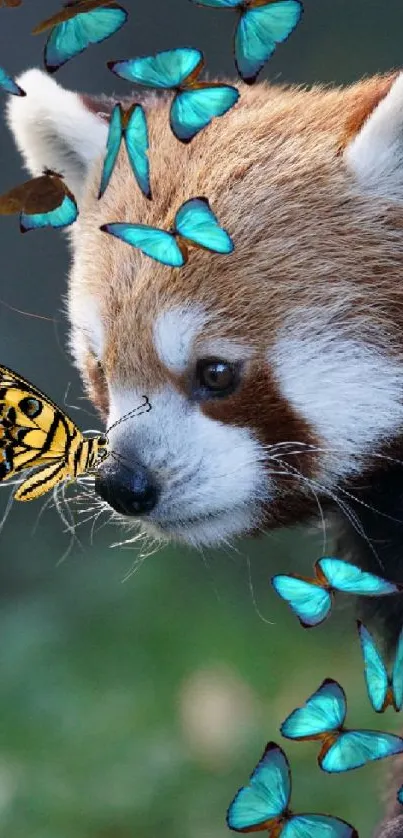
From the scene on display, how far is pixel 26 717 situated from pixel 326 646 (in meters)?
0.31

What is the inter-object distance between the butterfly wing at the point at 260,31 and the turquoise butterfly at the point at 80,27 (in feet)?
0.21

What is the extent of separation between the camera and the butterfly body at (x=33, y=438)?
573 millimetres

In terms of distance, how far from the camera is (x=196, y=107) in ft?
1.65

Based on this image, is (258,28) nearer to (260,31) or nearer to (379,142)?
(260,31)

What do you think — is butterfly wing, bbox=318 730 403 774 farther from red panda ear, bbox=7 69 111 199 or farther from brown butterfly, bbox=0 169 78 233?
red panda ear, bbox=7 69 111 199

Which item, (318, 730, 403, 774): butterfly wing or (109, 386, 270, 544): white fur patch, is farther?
(109, 386, 270, 544): white fur patch

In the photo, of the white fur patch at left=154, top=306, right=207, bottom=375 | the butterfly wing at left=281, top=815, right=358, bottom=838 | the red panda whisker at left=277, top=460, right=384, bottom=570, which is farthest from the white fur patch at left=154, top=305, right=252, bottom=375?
the butterfly wing at left=281, top=815, right=358, bottom=838

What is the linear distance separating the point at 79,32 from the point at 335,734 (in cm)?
42

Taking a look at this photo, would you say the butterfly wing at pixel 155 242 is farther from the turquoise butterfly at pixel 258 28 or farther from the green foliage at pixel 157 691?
the green foliage at pixel 157 691

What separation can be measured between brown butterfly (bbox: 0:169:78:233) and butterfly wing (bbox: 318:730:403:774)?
0.35 m

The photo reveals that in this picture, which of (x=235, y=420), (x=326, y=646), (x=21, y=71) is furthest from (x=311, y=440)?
(x=21, y=71)

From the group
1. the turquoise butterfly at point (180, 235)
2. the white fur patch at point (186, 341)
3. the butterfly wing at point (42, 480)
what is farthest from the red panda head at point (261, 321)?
the turquoise butterfly at point (180, 235)

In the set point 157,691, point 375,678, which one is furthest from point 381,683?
point 157,691

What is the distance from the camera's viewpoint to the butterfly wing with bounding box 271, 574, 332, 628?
1.97 ft
